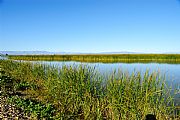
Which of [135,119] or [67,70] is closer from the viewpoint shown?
[135,119]

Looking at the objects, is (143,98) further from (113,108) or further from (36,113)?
(36,113)

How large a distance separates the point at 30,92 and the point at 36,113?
373 centimetres

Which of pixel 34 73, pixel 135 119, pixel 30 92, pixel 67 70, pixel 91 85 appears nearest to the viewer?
pixel 135 119

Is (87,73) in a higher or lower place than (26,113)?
higher

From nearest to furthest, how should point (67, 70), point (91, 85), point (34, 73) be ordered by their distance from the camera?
point (91, 85), point (67, 70), point (34, 73)

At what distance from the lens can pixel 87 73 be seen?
8492 millimetres

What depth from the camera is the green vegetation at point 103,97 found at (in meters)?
6.21

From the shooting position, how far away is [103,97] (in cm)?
762

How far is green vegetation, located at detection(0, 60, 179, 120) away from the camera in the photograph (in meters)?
6.21

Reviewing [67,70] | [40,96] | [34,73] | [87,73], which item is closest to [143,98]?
[87,73]

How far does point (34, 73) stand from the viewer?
12.6 meters

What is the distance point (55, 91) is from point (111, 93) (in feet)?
7.09

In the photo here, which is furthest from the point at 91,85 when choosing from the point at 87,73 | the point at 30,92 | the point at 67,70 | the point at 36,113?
the point at 30,92

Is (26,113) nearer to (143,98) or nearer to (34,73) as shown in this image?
(143,98)
